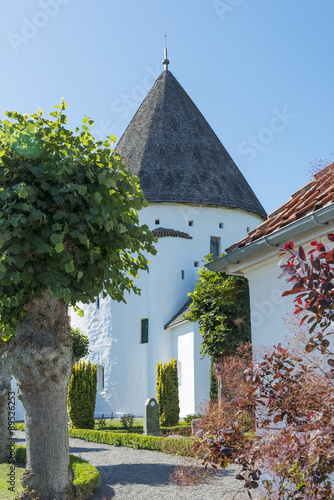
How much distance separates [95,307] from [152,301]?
3.75 m

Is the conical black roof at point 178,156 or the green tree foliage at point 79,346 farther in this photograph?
the conical black roof at point 178,156

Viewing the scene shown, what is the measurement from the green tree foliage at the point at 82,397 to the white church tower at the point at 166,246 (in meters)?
5.59

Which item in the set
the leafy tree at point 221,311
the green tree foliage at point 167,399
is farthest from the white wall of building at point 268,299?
the green tree foliage at point 167,399

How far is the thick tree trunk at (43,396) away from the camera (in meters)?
6.69

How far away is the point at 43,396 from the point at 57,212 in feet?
8.00

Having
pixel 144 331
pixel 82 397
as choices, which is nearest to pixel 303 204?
pixel 82 397

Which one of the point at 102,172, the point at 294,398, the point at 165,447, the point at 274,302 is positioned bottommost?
the point at 165,447

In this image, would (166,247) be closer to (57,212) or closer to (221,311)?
(221,311)

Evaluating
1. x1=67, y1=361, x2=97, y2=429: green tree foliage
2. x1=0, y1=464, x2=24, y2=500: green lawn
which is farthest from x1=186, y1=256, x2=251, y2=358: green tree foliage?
x1=67, y1=361, x2=97, y2=429: green tree foliage

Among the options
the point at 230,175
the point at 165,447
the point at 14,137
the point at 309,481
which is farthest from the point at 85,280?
the point at 230,175

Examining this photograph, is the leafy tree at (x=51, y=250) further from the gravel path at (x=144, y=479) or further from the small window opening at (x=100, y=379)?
the small window opening at (x=100, y=379)

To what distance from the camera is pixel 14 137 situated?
6.50 m

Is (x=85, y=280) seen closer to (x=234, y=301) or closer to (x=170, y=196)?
(x=234, y=301)

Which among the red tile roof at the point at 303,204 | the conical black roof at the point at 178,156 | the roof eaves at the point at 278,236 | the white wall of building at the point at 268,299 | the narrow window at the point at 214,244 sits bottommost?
the white wall of building at the point at 268,299
